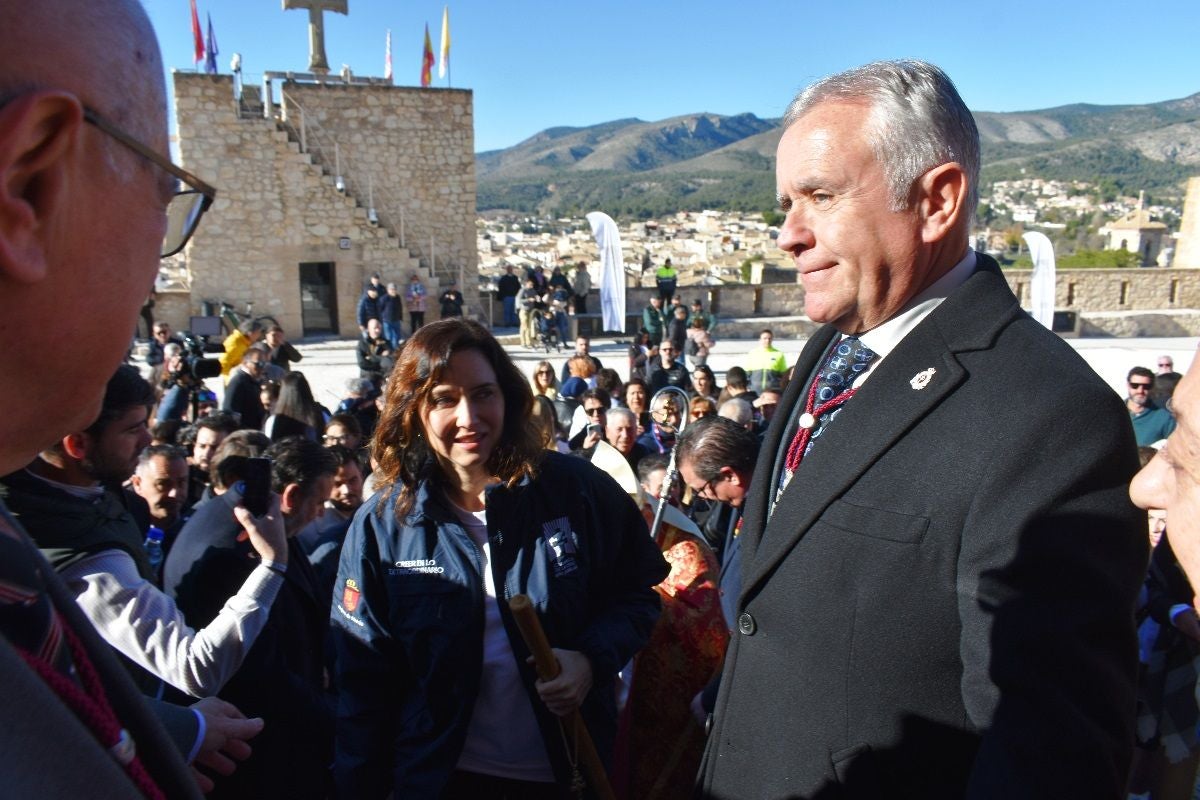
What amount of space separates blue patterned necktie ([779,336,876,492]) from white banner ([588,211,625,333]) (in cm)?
1326

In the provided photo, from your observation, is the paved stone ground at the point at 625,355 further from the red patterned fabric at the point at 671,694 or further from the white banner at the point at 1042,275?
the red patterned fabric at the point at 671,694

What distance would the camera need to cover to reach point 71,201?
745 millimetres

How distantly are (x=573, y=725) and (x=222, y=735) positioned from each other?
2.73 feet

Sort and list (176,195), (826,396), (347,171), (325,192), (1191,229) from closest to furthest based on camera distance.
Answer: (176,195)
(826,396)
(325,192)
(347,171)
(1191,229)

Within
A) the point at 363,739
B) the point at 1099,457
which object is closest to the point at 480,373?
the point at 363,739

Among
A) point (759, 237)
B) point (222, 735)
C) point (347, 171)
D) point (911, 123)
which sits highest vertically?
point (759, 237)

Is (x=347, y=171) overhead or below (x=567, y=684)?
overhead

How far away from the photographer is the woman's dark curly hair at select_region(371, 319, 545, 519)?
240cm

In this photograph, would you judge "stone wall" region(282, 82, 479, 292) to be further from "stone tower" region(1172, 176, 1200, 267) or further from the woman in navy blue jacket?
"stone tower" region(1172, 176, 1200, 267)

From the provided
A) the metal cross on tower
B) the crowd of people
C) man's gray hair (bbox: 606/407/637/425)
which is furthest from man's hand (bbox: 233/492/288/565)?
the metal cross on tower

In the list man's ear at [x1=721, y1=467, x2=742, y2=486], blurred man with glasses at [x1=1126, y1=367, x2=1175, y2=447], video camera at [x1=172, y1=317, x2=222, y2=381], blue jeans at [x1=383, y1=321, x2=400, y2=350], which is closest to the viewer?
man's ear at [x1=721, y1=467, x2=742, y2=486]

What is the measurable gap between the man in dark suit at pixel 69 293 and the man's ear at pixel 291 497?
233cm

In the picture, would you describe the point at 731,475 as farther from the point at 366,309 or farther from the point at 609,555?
the point at 366,309

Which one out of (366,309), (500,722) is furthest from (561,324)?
(500,722)
